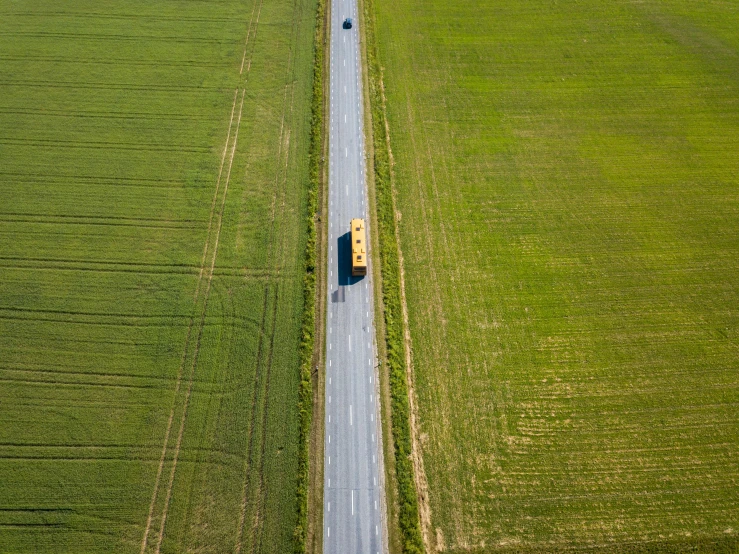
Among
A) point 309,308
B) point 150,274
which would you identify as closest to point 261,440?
point 309,308

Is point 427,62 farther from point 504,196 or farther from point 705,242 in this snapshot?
point 705,242


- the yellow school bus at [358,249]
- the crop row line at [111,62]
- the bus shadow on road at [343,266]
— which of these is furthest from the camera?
the crop row line at [111,62]

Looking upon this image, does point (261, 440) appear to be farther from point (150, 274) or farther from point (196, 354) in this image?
point (150, 274)

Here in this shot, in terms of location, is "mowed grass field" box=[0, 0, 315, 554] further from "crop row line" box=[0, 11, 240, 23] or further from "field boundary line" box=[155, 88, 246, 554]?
"crop row line" box=[0, 11, 240, 23]

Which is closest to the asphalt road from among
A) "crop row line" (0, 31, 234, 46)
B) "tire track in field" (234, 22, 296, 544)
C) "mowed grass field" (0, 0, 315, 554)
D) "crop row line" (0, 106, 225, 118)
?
"mowed grass field" (0, 0, 315, 554)

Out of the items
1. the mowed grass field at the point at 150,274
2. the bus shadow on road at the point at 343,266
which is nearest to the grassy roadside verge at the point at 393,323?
the bus shadow on road at the point at 343,266

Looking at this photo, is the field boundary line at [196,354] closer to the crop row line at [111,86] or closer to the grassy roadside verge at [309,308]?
the crop row line at [111,86]
